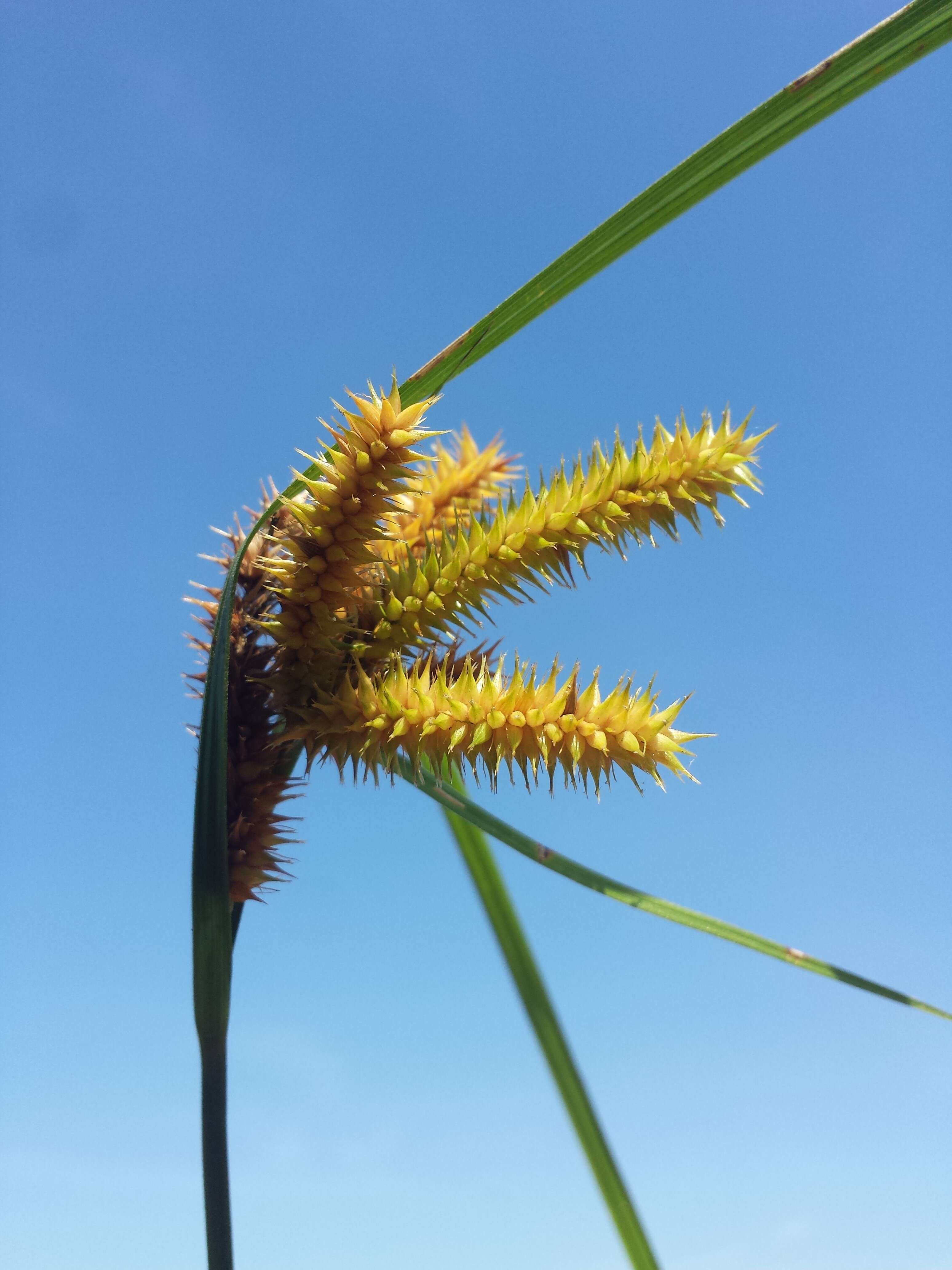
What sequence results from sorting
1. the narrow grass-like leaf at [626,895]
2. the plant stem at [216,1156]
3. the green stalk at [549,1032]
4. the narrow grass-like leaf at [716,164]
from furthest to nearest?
the green stalk at [549,1032] < the narrow grass-like leaf at [626,895] < the plant stem at [216,1156] < the narrow grass-like leaf at [716,164]

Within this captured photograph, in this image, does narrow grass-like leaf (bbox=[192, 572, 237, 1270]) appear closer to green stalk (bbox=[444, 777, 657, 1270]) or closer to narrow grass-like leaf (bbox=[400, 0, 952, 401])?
narrow grass-like leaf (bbox=[400, 0, 952, 401])

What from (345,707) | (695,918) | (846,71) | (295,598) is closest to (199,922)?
(345,707)

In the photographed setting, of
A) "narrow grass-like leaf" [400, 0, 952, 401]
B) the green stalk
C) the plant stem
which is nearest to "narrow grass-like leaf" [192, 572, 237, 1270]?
the plant stem

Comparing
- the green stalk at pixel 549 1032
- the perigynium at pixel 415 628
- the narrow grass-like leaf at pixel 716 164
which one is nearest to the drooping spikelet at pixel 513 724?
the perigynium at pixel 415 628

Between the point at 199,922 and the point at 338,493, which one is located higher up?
the point at 338,493

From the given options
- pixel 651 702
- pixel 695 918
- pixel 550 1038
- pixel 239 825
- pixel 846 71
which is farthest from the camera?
pixel 550 1038

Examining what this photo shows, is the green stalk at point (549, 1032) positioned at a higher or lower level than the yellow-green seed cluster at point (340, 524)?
lower

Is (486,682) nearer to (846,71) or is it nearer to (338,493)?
(338,493)

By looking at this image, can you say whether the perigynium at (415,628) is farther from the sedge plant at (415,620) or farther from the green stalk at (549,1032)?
the green stalk at (549,1032)

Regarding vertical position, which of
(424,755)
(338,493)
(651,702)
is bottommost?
(651,702)
